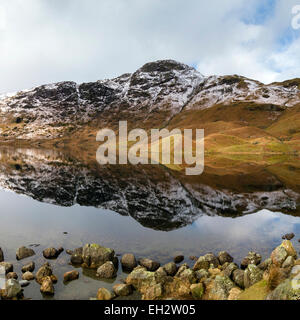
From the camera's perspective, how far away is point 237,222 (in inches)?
1218

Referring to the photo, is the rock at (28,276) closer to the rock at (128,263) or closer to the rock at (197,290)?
the rock at (128,263)

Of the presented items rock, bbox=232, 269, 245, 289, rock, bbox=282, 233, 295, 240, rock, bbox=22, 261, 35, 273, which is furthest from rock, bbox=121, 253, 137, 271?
rock, bbox=282, 233, 295, 240

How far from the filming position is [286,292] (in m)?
11.5

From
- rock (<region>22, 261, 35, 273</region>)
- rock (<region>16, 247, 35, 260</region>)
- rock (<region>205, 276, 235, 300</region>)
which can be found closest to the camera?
rock (<region>205, 276, 235, 300</region>)

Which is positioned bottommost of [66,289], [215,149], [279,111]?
[66,289]

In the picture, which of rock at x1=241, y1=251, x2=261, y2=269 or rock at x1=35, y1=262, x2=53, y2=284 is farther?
rock at x1=241, y1=251, x2=261, y2=269

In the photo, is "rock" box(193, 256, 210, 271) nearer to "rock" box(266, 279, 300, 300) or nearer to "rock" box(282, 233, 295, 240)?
"rock" box(266, 279, 300, 300)

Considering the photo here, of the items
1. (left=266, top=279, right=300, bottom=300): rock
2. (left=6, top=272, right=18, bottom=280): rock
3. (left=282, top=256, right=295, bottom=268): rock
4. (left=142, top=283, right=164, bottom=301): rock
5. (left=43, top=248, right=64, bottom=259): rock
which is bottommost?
(left=142, top=283, right=164, bottom=301): rock

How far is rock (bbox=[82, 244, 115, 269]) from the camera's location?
19859 millimetres

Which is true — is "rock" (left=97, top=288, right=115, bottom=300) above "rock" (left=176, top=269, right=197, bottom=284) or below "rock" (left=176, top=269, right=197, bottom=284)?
below
